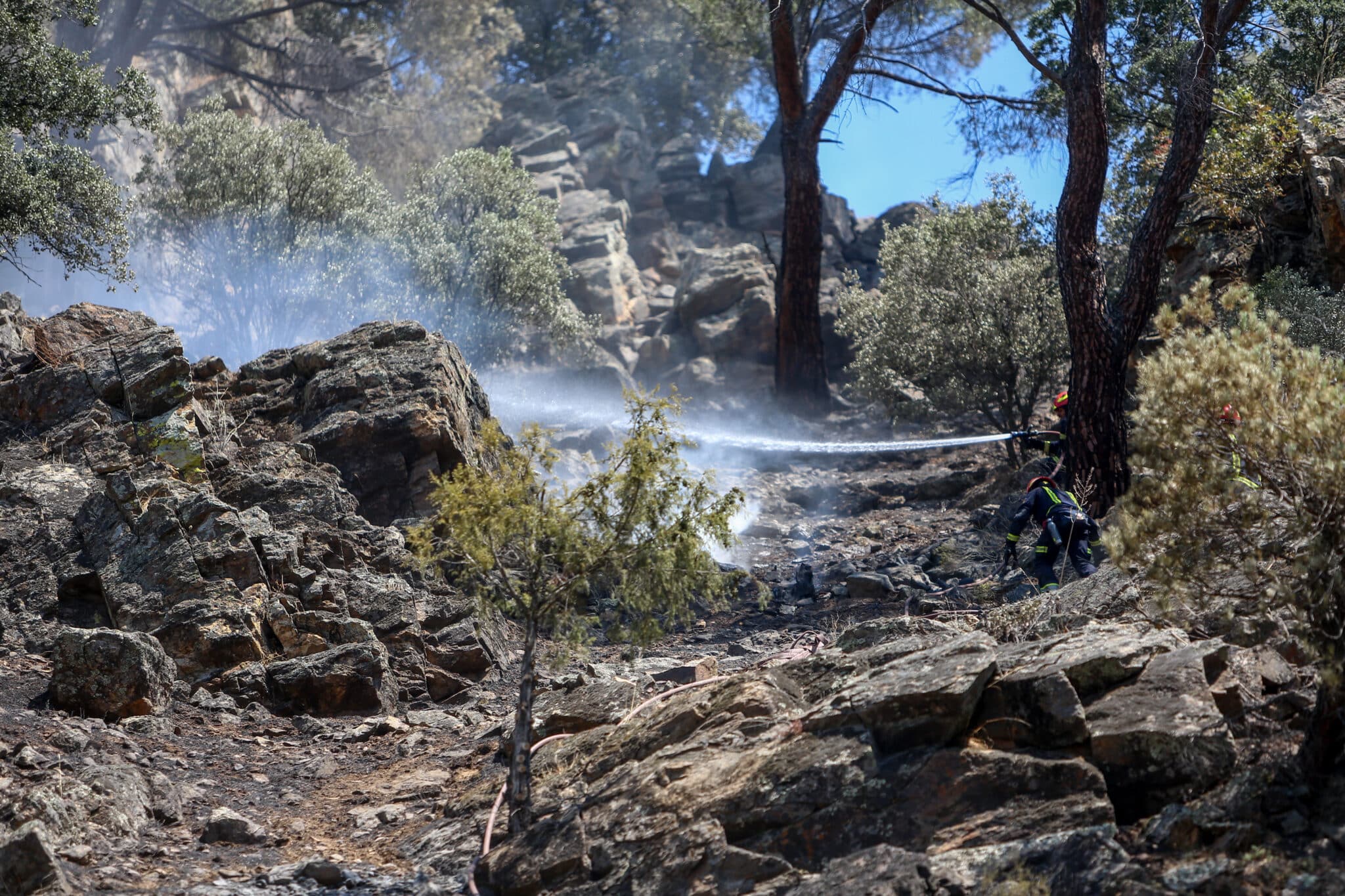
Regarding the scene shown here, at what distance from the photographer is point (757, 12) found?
33.2 meters

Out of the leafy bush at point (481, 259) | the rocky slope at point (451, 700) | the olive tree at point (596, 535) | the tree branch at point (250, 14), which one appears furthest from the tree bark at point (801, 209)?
the olive tree at point (596, 535)

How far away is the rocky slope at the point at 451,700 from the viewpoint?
5781 mm

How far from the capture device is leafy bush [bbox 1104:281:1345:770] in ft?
17.9

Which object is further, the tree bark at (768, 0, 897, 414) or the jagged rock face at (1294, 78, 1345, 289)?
the tree bark at (768, 0, 897, 414)

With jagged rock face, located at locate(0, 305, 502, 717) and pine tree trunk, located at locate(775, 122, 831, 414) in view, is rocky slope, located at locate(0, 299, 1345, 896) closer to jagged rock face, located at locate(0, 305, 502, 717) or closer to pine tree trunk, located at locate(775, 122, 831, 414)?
jagged rock face, located at locate(0, 305, 502, 717)

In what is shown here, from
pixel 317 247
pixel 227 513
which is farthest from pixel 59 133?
pixel 317 247

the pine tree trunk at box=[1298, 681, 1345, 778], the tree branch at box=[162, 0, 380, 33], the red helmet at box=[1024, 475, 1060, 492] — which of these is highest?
the tree branch at box=[162, 0, 380, 33]

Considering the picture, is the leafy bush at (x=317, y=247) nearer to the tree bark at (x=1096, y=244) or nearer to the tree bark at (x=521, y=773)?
the tree bark at (x=1096, y=244)

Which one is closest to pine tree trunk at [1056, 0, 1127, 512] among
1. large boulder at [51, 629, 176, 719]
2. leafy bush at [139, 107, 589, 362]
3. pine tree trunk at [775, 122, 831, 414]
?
pine tree trunk at [775, 122, 831, 414]

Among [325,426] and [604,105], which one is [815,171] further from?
[604,105]

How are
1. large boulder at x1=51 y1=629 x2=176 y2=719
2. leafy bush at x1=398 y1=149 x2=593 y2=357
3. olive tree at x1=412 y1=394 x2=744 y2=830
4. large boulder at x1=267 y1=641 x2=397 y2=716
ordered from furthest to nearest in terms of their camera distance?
leafy bush at x1=398 y1=149 x2=593 y2=357, large boulder at x1=267 y1=641 x2=397 y2=716, large boulder at x1=51 y1=629 x2=176 y2=719, olive tree at x1=412 y1=394 x2=744 y2=830

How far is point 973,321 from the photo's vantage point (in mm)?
21547

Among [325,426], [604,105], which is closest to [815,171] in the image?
[325,426]

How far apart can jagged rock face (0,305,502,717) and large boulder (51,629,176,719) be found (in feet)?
0.05
